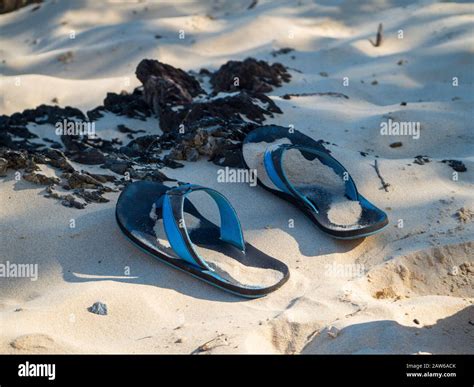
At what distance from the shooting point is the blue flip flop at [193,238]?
4.42m

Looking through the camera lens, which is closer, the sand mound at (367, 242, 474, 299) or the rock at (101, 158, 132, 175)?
the sand mound at (367, 242, 474, 299)

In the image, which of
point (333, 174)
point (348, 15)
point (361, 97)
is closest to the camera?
point (333, 174)

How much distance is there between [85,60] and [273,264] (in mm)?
7221

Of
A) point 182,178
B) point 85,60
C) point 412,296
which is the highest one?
point 85,60

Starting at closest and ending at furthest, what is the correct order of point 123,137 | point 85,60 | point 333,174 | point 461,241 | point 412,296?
point 412,296
point 461,241
point 333,174
point 123,137
point 85,60

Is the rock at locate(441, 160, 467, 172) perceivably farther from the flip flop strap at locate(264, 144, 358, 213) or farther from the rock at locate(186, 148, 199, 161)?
the rock at locate(186, 148, 199, 161)

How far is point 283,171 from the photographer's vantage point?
17.6 feet

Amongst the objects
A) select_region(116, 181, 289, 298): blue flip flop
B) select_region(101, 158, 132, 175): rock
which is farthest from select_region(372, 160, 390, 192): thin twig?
select_region(101, 158, 132, 175): rock

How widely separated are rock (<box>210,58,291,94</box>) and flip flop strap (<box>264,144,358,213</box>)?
290 centimetres

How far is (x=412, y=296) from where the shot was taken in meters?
4.58

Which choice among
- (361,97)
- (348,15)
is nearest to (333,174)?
(361,97)

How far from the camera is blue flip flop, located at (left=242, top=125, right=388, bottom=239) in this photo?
5.09 m

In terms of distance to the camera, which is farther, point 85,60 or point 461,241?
point 85,60

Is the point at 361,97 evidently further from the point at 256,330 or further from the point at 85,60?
the point at 256,330
